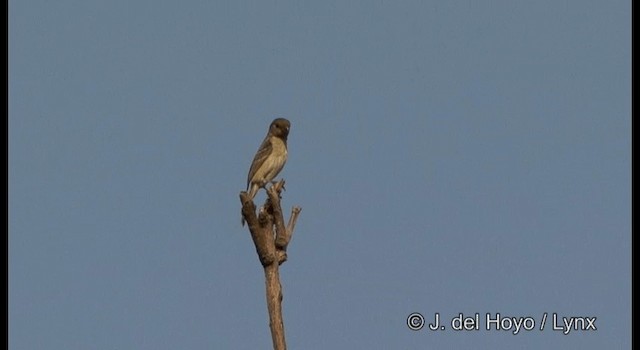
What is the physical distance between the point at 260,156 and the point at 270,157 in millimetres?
144

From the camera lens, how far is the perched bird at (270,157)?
58.9ft

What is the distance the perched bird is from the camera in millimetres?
17953

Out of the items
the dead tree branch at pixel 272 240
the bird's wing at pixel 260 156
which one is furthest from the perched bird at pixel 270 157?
the dead tree branch at pixel 272 240

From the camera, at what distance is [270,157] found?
18141 mm

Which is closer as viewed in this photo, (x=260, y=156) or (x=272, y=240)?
(x=272, y=240)

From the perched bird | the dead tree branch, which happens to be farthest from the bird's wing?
the dead tree branch

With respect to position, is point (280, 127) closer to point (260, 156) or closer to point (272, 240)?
point (260, 156)

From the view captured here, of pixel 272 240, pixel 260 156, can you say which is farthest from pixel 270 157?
pixel 272 240

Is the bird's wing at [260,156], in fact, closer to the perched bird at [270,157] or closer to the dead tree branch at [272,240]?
the perched bird at [270,157]
